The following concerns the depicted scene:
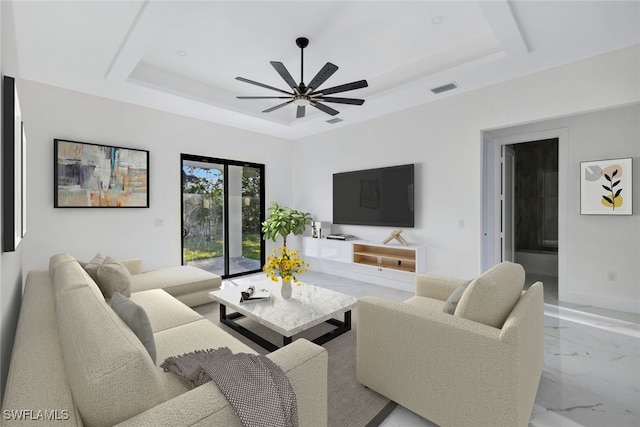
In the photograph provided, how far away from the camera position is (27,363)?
1.00 meters

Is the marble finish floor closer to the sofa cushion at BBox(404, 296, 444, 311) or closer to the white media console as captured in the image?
the sofa cushion at BBox(404, 296, 444, 311)

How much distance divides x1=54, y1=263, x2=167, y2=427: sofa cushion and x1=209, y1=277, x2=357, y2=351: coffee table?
1.28 meters

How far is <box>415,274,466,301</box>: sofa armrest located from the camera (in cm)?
246

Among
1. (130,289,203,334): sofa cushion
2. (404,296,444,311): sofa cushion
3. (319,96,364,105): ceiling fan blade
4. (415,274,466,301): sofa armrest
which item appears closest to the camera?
(130,289,203,334): sofa cushion

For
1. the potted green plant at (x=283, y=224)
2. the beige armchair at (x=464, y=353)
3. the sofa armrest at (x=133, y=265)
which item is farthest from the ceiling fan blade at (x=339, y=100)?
the sofa armrest at (x=133, y=265)

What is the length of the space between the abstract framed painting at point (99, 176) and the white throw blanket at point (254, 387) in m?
3.45

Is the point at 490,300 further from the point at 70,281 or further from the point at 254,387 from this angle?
the point at 70,281

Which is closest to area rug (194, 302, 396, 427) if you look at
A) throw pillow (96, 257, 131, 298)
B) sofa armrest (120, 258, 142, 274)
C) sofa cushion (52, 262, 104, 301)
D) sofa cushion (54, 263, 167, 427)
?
throw pillow (96, 257, 131, 298)

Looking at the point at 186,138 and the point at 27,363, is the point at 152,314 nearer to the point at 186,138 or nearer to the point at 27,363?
the point at 27,363

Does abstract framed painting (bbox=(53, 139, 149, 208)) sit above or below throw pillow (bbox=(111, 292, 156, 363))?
above

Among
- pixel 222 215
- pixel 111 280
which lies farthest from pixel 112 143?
pixel 111 280

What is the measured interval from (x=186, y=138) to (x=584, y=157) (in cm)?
525

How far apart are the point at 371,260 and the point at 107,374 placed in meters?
4.05

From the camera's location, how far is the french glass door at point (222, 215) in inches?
180
